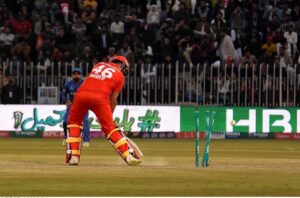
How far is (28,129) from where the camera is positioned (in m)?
36.3

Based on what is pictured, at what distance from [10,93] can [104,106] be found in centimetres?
1663

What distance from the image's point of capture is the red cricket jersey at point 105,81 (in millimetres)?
20359

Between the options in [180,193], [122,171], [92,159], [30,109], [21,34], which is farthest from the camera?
[21,34]

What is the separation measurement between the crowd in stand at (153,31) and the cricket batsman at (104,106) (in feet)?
54.1

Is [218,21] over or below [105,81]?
over

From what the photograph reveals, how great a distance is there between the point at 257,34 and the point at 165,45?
11.8ft

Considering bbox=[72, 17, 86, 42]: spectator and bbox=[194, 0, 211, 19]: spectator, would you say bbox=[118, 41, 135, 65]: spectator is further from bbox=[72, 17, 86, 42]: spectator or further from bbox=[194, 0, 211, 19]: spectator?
bbox=[194, 0, 211, 19]: spectator

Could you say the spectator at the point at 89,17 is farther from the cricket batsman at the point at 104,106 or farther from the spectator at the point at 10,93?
the cricket batsman at the point at 104,106

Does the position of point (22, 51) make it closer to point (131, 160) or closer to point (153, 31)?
point (153, 31)

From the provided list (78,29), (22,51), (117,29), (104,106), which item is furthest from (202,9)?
(104,106)

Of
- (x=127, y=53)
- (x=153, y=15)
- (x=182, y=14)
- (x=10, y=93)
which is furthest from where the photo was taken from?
(x=153, y=15)

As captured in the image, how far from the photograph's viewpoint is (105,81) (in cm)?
2039

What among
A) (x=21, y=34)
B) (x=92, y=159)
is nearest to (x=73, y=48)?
(x=21, y=34)

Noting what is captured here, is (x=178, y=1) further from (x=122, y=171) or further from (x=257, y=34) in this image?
(x=122, y=171)
